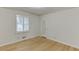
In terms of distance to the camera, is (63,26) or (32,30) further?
(63,26)

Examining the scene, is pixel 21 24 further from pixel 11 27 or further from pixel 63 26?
pixel 63 26

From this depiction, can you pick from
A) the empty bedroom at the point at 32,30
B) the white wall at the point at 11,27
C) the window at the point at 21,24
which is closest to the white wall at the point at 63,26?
the empty bedroom at the point at 32,30

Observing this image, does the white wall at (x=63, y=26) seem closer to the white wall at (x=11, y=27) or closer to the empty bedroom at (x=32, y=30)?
the empty bedroom at (x=32, y=30)

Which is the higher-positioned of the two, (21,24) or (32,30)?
(21,24)

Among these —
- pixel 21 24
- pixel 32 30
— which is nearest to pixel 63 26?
pixel 32 30

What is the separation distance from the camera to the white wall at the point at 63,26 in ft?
6.20

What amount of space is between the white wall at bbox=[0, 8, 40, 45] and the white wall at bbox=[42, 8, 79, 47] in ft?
0.58

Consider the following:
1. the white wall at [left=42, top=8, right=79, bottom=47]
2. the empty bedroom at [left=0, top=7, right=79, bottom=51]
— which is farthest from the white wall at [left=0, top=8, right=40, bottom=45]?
the white wall at [left=42, top=8, right=79, bottom=47]

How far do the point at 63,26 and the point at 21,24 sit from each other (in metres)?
1.00

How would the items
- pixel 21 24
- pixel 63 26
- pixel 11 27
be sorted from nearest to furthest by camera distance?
1. pixel 21 24
2. pixel 11 27
3. pixel 63 26

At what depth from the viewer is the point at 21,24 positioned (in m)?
1.73

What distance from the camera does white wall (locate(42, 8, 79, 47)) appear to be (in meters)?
1.89

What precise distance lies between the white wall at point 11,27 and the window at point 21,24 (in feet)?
0.25
